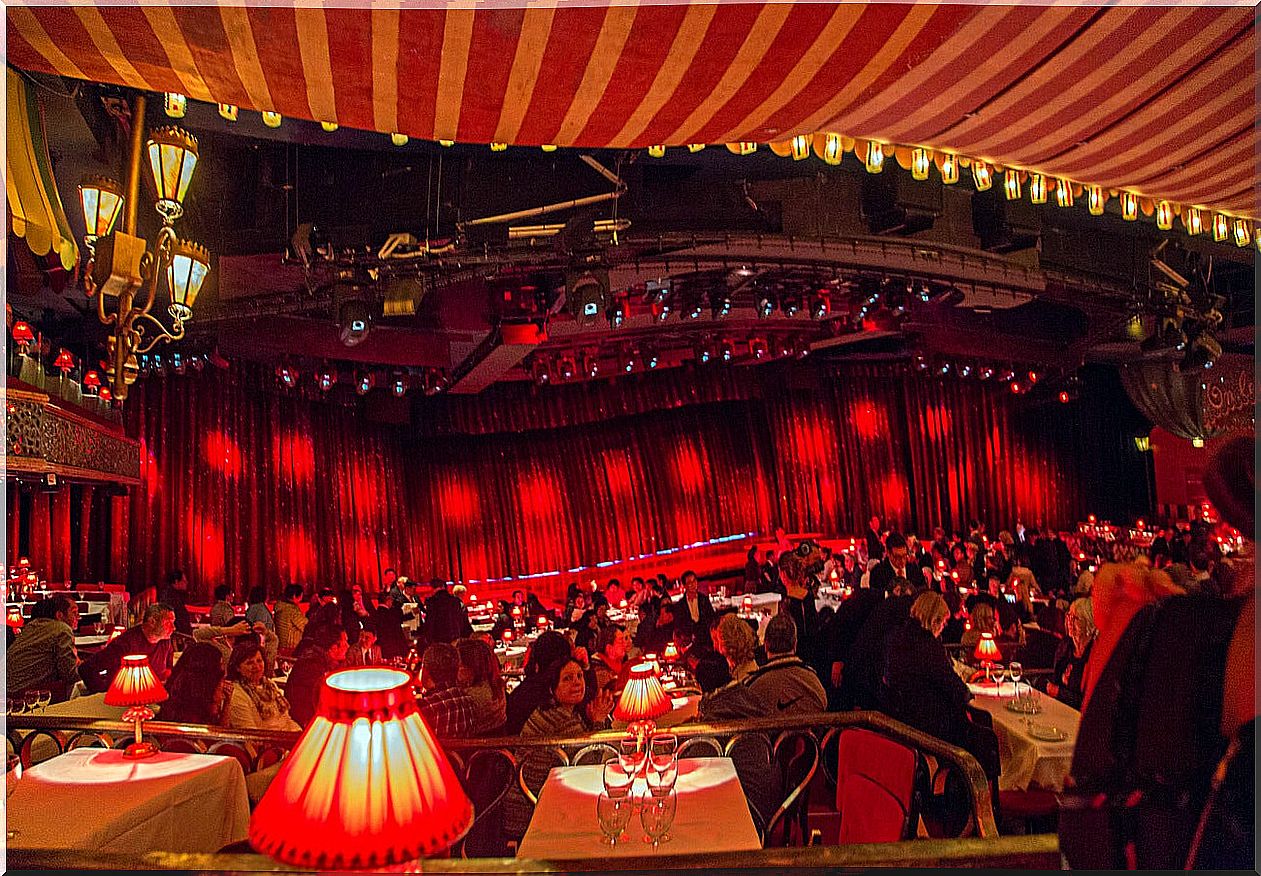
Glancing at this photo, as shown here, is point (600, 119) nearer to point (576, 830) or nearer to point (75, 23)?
point (75, 23)

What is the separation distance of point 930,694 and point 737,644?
1.07 m

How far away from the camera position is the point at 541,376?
1380cm

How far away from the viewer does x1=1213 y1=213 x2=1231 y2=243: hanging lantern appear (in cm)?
368

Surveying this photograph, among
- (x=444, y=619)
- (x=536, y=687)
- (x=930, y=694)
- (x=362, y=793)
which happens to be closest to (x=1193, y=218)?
(x=930, y=694)

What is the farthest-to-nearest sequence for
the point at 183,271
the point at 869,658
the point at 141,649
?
the point at 141,649, the point at 869,658, the point at 183,271

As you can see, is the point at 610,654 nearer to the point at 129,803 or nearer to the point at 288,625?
the point at 288,625

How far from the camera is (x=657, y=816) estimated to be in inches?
113

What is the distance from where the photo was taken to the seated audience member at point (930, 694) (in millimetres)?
4172

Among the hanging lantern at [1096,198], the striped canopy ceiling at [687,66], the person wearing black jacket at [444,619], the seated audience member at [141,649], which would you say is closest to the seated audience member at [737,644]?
the hanging lantern at [1096,198]

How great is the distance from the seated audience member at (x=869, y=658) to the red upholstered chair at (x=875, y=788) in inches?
66.3

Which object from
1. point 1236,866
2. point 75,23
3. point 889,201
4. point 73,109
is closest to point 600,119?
point 75,23

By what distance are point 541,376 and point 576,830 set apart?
11083mm

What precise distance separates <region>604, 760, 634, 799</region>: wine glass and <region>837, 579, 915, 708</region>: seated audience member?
2432mm

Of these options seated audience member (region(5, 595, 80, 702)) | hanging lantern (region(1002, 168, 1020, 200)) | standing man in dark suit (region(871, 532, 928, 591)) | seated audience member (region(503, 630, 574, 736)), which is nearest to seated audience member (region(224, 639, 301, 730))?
seated audience member (region(503, 630, 574, 736))
